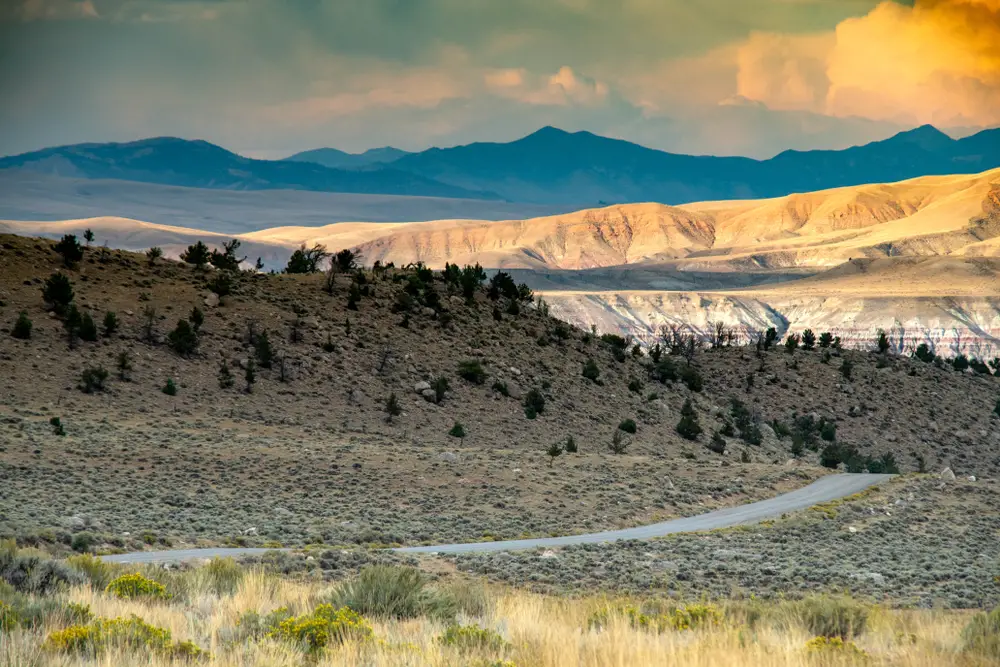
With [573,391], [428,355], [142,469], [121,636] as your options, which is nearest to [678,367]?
[573,391]

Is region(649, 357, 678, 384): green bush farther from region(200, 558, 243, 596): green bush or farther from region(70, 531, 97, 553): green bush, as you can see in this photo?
region(200, 558, 243, 596): green bush

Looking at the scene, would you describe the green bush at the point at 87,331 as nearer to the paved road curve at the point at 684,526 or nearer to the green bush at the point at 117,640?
the paved road curve at the point at 684,526

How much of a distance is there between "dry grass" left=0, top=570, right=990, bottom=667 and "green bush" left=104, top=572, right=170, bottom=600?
19cm

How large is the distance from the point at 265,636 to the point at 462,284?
59.7m

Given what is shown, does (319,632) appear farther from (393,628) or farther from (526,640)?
(526,640)

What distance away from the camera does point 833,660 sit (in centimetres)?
827

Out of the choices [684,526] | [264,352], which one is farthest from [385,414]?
[684,526]

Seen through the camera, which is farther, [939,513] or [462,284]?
[462,284]

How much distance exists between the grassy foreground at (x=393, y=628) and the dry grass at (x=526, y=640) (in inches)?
0.9

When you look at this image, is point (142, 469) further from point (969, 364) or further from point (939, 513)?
point (969, 364)

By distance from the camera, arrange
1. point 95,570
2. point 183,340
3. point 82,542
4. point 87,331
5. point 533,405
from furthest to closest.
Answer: point 533,405, point 183,340, point 87,331, point 82,542, point 95,570

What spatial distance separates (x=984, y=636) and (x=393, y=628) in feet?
18.4

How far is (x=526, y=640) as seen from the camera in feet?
29.9

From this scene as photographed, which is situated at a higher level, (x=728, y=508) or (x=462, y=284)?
(x=462, y=284)
